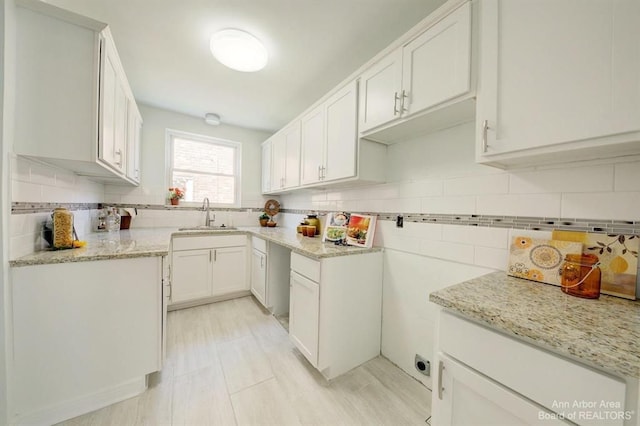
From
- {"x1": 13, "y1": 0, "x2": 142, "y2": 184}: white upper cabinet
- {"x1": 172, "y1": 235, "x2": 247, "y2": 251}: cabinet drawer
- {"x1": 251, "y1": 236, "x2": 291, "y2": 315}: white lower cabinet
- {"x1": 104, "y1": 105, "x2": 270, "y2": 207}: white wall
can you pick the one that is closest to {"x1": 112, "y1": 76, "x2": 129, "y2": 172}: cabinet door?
{"x1": 13, "y1": 0, "x2": 142, "y2": 184}: white upper cabinet

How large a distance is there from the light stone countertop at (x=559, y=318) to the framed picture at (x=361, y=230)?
90 centimetres

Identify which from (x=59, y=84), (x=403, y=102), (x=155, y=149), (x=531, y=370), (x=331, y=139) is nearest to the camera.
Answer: (x=531, y=370)

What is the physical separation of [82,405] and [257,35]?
2.59 m

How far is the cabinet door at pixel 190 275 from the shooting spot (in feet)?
8.39

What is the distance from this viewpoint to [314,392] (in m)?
1.50

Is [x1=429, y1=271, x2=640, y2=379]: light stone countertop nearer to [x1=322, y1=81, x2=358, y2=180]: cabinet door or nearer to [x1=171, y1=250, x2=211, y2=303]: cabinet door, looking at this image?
[x1=322, y1=81, x2=358, y2=180]: cabinet door

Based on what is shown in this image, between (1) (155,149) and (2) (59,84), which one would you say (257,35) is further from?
(1) (155,149)

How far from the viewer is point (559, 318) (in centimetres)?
70

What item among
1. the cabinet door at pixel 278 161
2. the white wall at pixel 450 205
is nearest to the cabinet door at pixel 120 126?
the cabinet door at pixel 278 161

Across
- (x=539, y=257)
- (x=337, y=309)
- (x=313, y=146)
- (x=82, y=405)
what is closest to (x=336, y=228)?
(x=337, y=309)

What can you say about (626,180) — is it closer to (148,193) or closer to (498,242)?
(498,242)

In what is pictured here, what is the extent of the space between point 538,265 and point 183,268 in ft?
9.97

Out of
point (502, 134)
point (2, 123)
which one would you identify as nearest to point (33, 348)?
point (2, 123)

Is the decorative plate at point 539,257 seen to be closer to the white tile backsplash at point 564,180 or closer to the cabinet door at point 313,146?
the white tile backsplash at point 564,180
